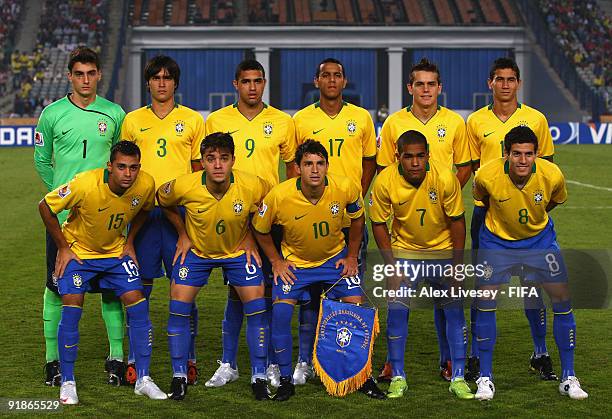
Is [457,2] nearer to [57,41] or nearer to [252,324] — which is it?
[57,41]

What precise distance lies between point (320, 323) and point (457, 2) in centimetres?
4416

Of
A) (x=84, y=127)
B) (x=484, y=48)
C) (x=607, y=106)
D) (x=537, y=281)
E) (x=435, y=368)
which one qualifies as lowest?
(x=435, y=368)

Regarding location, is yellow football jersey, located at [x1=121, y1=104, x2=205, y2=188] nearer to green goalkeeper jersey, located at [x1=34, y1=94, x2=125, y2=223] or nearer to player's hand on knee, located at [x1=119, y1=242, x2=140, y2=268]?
green goalkeeper jersey, located at [x1=34, y1=94, x2=125, y2=223]

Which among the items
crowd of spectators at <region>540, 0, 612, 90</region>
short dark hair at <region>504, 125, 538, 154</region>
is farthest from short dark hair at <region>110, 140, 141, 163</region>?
crowd of spectators at <region>540, 0, 612, 90</region>

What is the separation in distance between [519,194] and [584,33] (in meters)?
44.2

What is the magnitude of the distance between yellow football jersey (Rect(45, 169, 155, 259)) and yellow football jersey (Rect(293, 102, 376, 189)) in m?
1.20

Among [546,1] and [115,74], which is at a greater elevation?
[546,1]

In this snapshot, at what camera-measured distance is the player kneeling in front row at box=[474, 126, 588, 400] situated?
267 inches

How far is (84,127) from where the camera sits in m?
7.19

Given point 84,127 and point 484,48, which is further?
point 484,48

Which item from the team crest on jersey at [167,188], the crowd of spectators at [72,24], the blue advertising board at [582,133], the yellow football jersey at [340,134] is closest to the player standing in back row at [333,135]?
the yellow football jersey at [340,134]

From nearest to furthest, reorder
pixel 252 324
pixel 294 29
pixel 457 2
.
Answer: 1. pixel 252 324
2. pixel 294 29
3. pixel 457 2

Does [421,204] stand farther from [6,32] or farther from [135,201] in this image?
[6,32]

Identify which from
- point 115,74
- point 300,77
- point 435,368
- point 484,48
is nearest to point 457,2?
point 484,48
